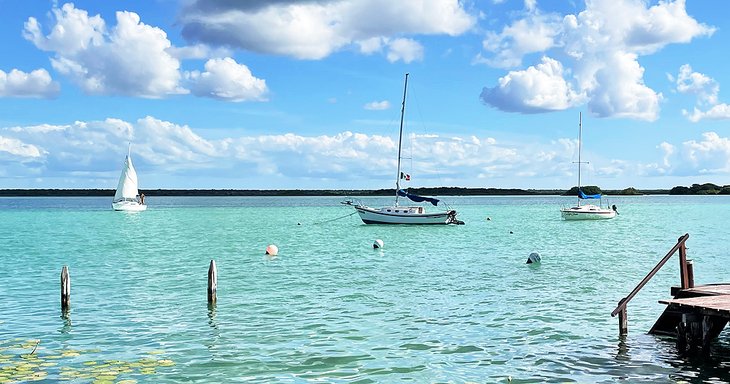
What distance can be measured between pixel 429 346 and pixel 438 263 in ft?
78.9

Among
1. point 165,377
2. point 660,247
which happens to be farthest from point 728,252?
point 165,377

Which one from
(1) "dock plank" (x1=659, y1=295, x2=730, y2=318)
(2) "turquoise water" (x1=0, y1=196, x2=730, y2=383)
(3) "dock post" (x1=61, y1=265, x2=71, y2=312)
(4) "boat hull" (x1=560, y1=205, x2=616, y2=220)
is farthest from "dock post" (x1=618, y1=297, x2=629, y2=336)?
(4) "boat hull" (x1=560, y1=205, x2=616, y2=220)

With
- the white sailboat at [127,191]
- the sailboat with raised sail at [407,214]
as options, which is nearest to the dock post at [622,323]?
the sailboat with raised sail at [407,214]

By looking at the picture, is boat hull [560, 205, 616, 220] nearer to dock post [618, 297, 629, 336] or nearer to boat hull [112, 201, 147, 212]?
boat hull [112, 201, 147, 212]

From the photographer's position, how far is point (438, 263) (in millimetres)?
44062

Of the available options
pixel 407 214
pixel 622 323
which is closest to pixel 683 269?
pixel 622 323

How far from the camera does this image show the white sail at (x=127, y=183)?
5044 inches

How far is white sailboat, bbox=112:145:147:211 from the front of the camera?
421ft

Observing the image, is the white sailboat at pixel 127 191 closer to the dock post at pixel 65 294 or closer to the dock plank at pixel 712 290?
the dock post at pixel 65 294

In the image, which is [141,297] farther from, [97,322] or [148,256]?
[148,256]

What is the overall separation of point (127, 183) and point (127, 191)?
2899 millimetres

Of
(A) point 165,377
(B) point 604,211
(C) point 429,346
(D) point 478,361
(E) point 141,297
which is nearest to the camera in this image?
(A) point 165,377

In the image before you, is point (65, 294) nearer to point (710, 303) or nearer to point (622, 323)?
point (622, 323)

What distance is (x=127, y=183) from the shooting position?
13112cm
